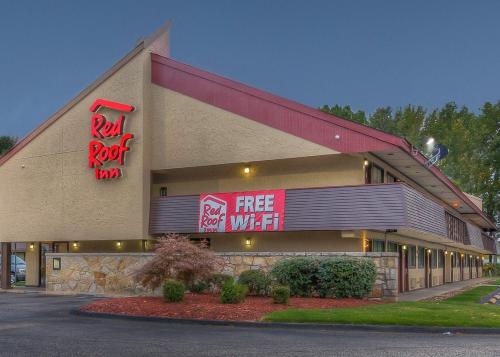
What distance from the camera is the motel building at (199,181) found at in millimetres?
25344

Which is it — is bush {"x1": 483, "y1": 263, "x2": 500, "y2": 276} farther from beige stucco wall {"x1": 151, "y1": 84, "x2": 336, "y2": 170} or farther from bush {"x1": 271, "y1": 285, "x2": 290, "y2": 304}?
bush {"x1": 271, "y1": 285, "x2": 290, "y2": 304}

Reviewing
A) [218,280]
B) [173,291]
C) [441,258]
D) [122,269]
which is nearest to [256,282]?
[218,280]

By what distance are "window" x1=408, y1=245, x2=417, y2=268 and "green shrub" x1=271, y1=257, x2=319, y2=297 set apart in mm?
13391

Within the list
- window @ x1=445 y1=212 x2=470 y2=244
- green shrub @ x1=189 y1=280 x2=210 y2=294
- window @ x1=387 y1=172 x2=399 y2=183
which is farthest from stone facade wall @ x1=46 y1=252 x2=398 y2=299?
window @ x1=445 y1=212 x2=470 y2=244

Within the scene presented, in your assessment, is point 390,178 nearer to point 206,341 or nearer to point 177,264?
point 177,264

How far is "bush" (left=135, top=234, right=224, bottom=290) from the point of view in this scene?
2080 centimetres

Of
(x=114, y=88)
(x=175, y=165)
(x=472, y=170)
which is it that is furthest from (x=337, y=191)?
(x=472, y=170)

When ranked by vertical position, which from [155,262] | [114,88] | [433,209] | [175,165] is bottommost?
[155,262]

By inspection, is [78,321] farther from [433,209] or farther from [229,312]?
[433,209]

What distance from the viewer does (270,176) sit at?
95.6 feet

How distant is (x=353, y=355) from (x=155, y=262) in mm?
10601

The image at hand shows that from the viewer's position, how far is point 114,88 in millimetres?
30516

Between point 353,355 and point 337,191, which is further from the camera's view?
point 337,191

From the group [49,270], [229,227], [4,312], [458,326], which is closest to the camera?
[458,326]
